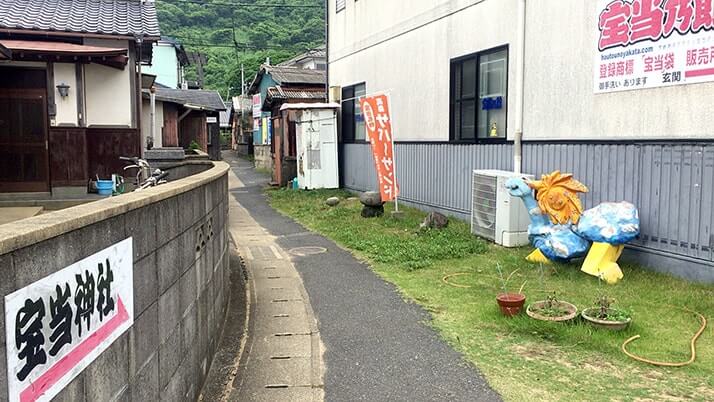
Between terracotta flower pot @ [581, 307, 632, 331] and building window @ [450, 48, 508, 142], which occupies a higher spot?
building window @ [450, 48, 508, 142]

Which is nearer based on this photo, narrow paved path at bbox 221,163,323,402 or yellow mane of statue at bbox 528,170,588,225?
narrow paved path at bbox 221,163,323,402

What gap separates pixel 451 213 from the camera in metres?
12.3

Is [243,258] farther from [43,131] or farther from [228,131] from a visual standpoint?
[228,131]

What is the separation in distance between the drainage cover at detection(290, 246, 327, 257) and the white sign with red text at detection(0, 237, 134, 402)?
7.25m

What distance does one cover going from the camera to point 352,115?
60.8ft

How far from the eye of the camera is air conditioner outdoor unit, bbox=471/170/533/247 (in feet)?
31.0

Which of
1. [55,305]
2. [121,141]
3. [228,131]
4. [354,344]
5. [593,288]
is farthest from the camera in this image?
[228,131]

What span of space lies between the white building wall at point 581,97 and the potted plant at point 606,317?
264 cm

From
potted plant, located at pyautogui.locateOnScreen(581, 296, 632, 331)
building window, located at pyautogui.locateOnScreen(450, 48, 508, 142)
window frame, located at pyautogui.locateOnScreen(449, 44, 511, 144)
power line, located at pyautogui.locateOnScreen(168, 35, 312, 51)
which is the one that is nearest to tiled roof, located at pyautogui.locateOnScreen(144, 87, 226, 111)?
power line, located at pyautogui.locateOnScreen(168, 35, 312, 51)

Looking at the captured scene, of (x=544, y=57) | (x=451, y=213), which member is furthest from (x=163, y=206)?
(x=451, y=213)

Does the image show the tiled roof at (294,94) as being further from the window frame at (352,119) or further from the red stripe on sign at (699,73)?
the red stripe on sign at (699,73)

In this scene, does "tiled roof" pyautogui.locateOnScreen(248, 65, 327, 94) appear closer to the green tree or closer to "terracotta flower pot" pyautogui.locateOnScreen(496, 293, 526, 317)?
"terracotta flower pot" pyautogui.locateOnScreen(496, 293, 526, 317)

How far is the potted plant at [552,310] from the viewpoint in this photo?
5.79m

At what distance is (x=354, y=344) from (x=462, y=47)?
26.0 ft
